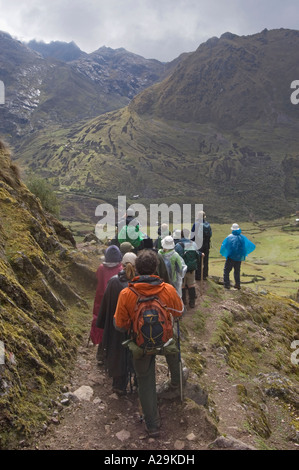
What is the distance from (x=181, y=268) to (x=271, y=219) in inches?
7799

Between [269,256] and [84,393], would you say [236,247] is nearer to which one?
[84,393]

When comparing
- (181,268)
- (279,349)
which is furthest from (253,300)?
(181,268)

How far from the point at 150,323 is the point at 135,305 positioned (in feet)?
1.27

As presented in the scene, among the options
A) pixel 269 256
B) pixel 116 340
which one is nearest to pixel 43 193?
pixel 116 340

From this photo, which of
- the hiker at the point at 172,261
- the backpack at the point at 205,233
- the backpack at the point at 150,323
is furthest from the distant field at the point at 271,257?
the backpack at the point at 150,323

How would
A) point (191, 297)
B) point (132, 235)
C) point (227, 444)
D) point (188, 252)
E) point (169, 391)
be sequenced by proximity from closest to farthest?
point (227, 444), point (169, 391), point (132, 235), point (188, 252), point (191, 297)

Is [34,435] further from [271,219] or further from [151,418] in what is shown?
[271,219]

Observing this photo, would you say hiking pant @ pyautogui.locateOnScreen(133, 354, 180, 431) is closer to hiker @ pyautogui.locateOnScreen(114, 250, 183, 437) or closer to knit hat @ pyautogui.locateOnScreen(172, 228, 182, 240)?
hiker @ pyautogui.locateOnScreen(114, 250, 183, 437)

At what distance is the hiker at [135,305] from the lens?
5887 mm

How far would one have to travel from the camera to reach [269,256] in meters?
114

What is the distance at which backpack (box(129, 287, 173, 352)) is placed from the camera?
5742mm

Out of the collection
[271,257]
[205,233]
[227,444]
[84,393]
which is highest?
[205,233]

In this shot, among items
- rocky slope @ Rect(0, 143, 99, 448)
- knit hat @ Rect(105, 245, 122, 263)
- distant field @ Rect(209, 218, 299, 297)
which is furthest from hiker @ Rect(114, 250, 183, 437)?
distant field @ Rect(209, 218, 299, 297)
